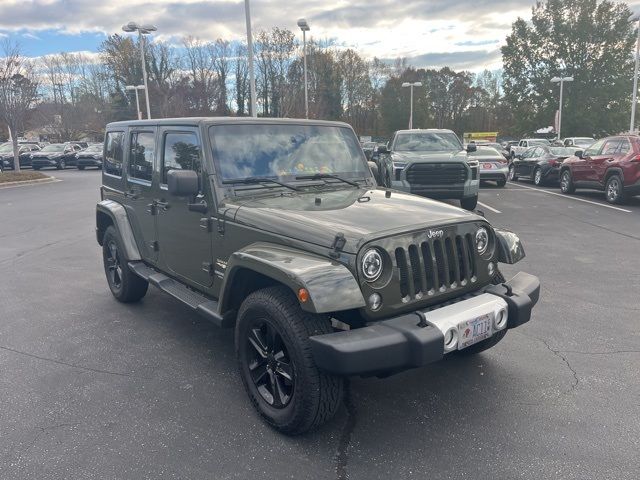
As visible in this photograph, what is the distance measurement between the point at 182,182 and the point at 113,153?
2568mm

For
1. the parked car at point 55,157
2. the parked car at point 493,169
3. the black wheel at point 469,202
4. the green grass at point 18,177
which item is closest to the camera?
the black wheel at point 469,202

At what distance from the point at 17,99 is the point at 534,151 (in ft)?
72.3

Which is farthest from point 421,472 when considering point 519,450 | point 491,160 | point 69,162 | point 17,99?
point 69,162

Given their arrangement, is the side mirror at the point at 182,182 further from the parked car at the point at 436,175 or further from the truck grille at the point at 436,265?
the parked car at the point at 436,175

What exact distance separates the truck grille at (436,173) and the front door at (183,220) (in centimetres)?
736

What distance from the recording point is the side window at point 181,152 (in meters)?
4.08

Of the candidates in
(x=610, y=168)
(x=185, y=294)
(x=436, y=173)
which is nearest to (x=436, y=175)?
(x=436, y=173)

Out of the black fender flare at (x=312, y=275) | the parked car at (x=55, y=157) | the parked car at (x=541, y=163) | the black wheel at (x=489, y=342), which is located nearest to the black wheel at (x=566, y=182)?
the parked car at (x=541, y=163)

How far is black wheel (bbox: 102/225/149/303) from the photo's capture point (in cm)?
550

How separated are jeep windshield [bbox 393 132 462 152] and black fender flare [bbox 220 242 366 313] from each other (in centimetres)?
994

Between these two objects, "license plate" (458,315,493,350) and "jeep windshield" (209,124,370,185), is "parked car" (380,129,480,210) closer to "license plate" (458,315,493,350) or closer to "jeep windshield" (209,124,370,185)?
"jeep windshield" (209,124,370,185)

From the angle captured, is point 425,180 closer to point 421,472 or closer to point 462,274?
point 462,274

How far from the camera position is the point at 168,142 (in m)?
4.52

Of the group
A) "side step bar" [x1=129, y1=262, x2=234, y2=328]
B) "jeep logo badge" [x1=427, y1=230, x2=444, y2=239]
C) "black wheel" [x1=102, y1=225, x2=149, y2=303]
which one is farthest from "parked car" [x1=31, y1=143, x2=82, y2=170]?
"jeep logo badge" [x1=427, y1=230, x2=444, y2=239]
